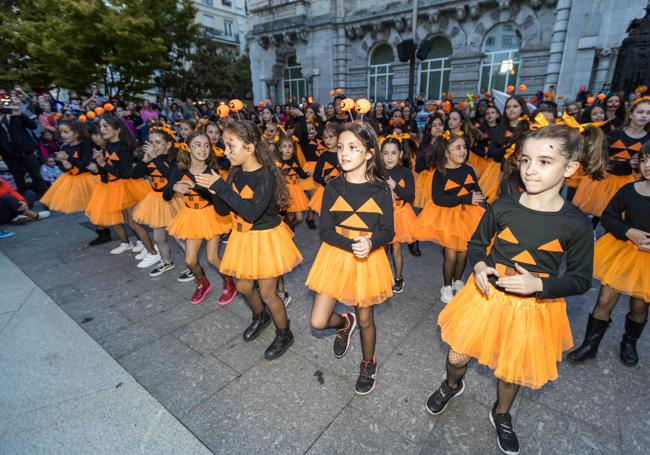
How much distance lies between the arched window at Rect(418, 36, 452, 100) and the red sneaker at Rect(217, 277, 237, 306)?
17.6m

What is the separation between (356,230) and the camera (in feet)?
8.14

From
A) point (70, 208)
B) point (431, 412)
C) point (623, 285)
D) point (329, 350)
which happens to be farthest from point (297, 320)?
point (70, 208)

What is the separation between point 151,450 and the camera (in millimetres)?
2260

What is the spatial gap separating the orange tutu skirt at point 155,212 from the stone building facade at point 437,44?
46.5 ft

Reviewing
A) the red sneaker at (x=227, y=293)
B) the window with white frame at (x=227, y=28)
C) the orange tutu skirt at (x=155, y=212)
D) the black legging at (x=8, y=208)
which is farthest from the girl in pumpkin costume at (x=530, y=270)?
the window with white frame at (x=227, y=28)

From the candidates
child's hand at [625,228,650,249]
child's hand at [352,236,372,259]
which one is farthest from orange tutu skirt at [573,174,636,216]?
child's hand at [352,236,372,259]

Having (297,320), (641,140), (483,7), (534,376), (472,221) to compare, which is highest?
(483,7)

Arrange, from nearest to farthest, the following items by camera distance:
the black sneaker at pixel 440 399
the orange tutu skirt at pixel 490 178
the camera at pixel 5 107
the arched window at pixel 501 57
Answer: the black sneaker at pixel 440 399 → the orange tutu skirt at pixel 490 178 → the camera at pixel 5 107 → the arched window at pixel 501 57

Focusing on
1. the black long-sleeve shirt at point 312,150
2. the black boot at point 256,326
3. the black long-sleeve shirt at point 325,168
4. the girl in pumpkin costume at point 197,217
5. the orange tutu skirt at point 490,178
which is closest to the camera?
the black boot at point 256,326

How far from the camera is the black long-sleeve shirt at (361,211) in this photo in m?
2.46

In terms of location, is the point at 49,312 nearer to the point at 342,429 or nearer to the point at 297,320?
the point at 297,320

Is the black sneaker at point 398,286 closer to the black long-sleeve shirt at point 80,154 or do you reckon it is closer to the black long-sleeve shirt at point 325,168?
the black long-sleeve shirt at point 325,168

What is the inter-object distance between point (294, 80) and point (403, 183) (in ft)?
72.1

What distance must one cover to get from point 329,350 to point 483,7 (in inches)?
721
